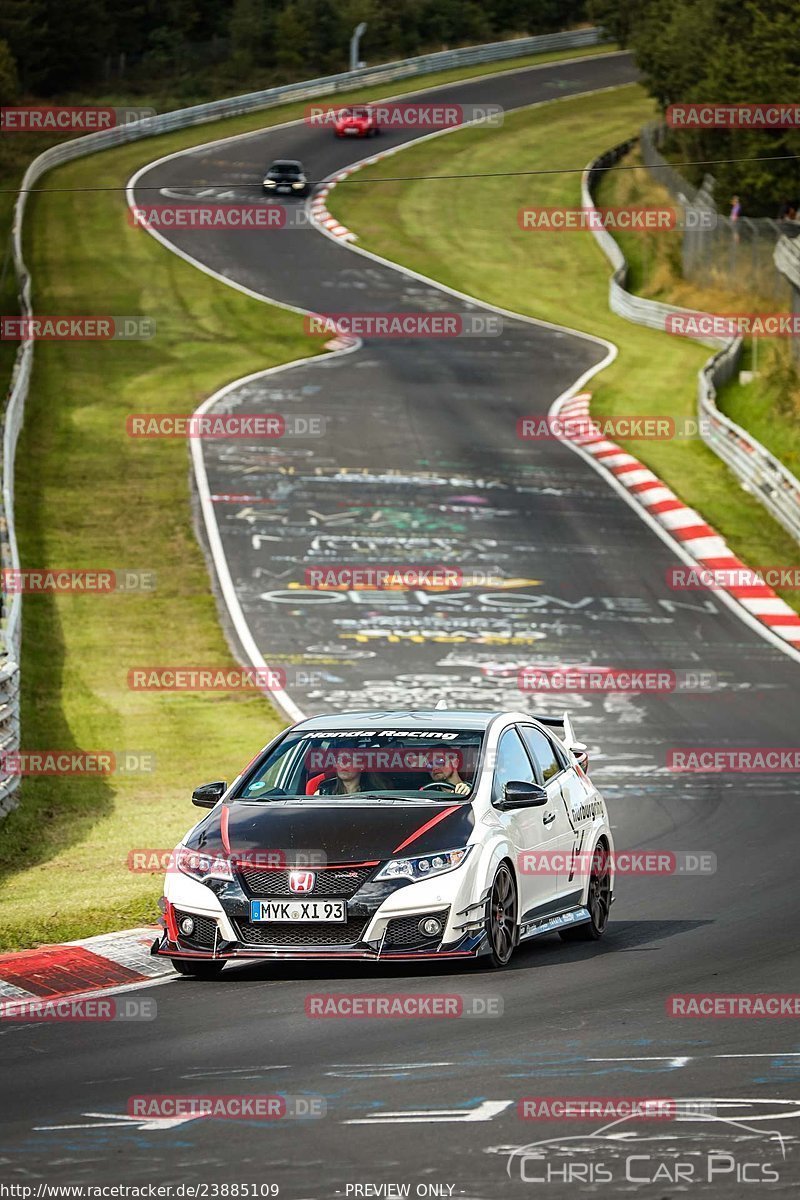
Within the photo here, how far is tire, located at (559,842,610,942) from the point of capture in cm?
1214

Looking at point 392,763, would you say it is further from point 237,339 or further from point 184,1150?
point 237,339

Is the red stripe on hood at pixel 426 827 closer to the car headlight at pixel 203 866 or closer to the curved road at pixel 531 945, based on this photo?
the curved road at pixel 531 945

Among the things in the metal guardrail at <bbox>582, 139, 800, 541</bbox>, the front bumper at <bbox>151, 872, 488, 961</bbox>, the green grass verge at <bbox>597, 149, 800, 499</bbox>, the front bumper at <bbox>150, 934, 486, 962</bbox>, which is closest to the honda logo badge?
the front bumper at <bbox>151, 872, 488, 961</bbox>

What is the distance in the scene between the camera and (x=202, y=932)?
413 inches

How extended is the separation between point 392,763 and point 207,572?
18571 millimetres

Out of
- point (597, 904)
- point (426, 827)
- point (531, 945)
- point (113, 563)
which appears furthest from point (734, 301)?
point (426, 827)

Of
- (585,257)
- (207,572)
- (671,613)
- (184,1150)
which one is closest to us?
(184,1150)

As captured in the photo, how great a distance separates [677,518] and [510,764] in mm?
21659

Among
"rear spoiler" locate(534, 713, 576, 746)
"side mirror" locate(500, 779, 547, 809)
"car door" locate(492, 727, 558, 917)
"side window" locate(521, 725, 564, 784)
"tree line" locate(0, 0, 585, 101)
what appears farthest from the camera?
"tree line" locate(0, 0, 585, 101)

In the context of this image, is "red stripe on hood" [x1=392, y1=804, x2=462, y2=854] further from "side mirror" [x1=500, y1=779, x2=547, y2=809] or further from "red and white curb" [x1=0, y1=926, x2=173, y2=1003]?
"red and white curb" [x1=0, y1=926, x2=173, y2=1003]

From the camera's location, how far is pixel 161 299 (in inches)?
2032

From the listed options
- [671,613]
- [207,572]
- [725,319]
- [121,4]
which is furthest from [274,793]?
[121,4]

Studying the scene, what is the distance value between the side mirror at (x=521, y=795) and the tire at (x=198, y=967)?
1.86 m

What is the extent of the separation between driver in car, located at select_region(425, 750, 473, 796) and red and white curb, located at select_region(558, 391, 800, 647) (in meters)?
15.4
